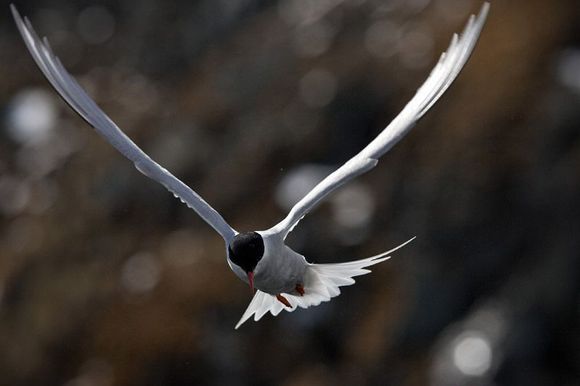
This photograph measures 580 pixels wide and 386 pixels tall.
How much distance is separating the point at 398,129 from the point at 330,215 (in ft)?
26.5

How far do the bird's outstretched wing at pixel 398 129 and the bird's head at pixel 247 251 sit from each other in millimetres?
399

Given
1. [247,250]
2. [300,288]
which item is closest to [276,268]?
[247,250]

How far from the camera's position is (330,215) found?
622 inches

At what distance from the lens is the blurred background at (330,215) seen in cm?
1405

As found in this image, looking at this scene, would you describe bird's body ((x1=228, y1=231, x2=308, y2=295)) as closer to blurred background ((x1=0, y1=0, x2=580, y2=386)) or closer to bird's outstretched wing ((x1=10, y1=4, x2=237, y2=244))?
bird's outstretched wing ((x1=10, y1=4, x2=237, y2=244))

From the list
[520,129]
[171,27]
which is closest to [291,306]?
[520,129]

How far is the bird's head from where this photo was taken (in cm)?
709

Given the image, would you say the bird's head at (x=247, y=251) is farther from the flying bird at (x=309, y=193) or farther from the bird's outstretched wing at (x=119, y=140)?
the bird's outstretched wing at (x=119, y=140)

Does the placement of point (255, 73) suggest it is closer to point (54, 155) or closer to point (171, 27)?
point (54, 155)

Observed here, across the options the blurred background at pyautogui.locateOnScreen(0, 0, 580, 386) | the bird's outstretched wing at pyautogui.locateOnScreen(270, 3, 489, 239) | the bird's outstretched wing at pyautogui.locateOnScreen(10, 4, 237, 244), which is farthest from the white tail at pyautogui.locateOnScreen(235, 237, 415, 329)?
the blurred background at pyautogui.locateOnScreen(0, 0, 580, 386)

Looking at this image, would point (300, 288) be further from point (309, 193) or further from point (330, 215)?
point (330, 215)

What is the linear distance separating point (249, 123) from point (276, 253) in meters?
12.0

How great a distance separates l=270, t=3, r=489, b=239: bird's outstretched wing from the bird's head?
40 centimetres

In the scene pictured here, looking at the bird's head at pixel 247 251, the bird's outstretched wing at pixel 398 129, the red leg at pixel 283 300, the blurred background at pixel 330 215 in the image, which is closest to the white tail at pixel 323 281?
the red leg at pixel 283 300
